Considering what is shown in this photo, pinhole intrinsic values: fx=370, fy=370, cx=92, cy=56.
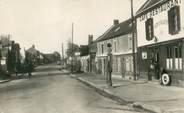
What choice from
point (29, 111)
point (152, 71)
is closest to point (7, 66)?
point (152, 71)

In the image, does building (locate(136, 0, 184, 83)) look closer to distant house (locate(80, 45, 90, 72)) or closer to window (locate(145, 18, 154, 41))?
window (locate(145, 18, 154, 41))

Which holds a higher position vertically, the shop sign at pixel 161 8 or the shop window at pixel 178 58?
the shop sign at pixel 161 8

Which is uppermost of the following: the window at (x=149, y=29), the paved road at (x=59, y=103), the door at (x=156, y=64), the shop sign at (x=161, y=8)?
the shop sign at (x=161, y=8)

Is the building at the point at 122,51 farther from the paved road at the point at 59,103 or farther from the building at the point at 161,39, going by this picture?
the paved road at the point at 59,103

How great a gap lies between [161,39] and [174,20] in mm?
2623

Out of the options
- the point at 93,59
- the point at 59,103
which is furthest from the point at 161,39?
the point at 93,59

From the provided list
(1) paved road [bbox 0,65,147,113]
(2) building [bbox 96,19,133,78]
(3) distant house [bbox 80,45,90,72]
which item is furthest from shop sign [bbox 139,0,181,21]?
(3) distant house [bbox 80,45,90,72]

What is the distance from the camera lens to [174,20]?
79.5 ft

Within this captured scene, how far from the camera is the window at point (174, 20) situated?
2310cm

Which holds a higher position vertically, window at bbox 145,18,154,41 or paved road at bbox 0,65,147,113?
window at bbox 145,18,154,41

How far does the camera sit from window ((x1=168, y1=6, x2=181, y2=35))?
75.8ft

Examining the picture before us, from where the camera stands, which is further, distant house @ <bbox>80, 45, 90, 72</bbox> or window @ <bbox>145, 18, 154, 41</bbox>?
distant house @ <bbox>80, 45, 90, 72</bbox>

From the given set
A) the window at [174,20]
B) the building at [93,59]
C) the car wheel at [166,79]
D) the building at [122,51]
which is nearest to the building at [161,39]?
the window at [174,20]

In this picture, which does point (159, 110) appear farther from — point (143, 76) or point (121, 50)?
point (121, 50)
